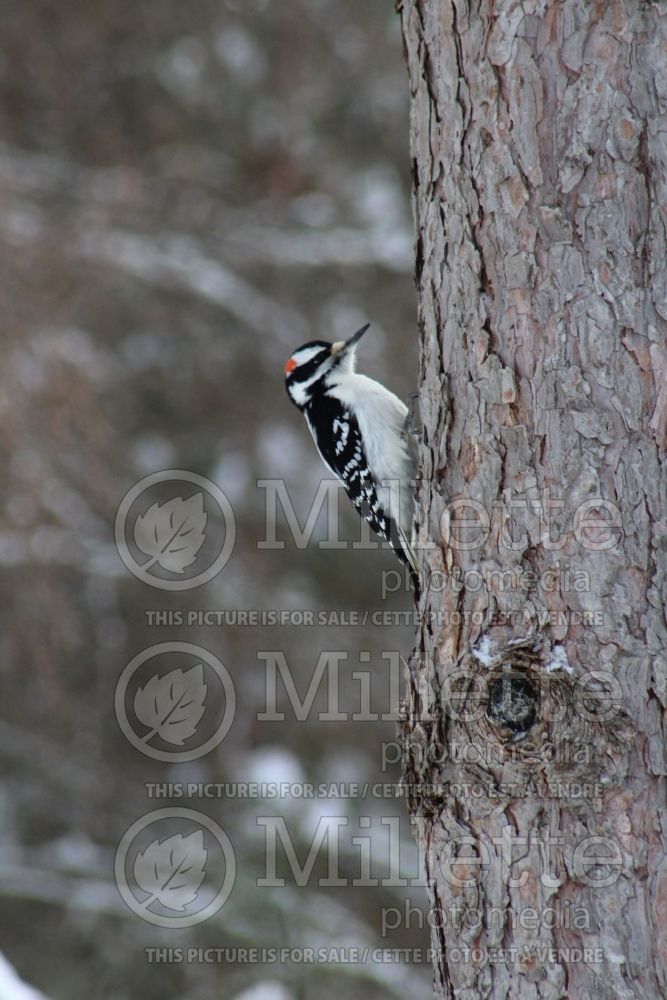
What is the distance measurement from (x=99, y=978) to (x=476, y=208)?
7.21 meters

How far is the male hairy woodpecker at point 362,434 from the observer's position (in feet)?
14.8

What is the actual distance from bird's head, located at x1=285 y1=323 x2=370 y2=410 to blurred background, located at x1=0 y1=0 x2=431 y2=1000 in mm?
2295

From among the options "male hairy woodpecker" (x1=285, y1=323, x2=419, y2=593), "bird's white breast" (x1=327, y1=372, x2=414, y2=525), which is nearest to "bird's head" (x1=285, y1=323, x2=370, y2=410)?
"male hairy woodpecker" (x1=285, y1=323, x2=419, y2=593)

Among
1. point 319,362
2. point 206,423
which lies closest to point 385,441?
point 319,362

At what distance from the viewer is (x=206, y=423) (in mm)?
8672

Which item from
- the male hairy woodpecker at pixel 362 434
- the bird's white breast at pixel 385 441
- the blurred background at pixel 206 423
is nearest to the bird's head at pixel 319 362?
the male hairy woodpecker at pixel 362 434

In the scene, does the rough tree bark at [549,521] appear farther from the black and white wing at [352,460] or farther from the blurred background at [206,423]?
the blurred background at [206,423]

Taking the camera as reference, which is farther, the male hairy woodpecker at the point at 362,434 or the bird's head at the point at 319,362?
the bird's head at the point at 319,362

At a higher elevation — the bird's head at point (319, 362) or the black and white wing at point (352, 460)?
the bird's head at point (319, 362)

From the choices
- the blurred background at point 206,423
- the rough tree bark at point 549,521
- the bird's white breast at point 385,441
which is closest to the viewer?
the rough tree bark at point 549,521

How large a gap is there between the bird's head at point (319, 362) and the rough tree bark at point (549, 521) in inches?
93.0

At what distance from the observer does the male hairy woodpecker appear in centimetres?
452

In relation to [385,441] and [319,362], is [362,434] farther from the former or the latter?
[319,362]

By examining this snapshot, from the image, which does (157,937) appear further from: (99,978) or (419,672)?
(419,672)
